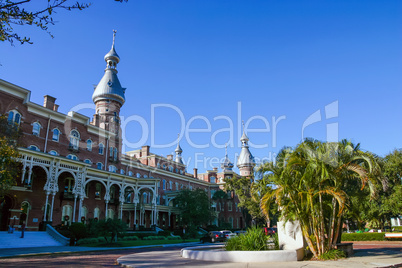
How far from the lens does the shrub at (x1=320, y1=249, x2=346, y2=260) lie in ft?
39.5

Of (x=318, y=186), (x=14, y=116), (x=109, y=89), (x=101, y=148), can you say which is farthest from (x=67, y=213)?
(x=318, y=186)

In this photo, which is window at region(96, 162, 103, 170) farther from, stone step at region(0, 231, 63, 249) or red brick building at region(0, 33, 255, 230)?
stone step at region(0, 231, 63, 249)

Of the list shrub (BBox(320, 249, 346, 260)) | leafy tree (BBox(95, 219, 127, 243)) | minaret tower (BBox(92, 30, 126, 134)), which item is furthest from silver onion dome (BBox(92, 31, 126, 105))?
shrub (BBox(320, 249, 346, 260))

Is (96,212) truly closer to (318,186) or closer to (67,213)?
(67,213)

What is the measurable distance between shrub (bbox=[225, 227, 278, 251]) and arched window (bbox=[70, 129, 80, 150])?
98.4 ft

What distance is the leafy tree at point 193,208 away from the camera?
1804 inches

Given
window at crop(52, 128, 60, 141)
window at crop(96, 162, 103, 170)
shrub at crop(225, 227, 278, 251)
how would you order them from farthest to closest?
window at crop(96, 162, 103, 170)
window at crop(52, 128, 60, 141)
shrub at crop(225, 227, 278, 251)

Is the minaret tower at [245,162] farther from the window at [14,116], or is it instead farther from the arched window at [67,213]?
the window at [14,116]

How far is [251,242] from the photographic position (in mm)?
12508

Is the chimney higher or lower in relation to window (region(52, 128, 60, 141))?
higher

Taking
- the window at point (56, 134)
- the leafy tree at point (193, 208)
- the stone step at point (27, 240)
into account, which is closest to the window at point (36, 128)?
the window at point (56, 134)

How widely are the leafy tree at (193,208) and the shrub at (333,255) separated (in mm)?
34030

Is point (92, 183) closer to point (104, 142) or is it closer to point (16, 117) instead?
point (104, 142)

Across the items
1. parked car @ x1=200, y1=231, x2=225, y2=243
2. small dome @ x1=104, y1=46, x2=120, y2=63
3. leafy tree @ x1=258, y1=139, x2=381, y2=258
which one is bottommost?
parked car @ x1=200, y1=231, x2=225, y2=243
